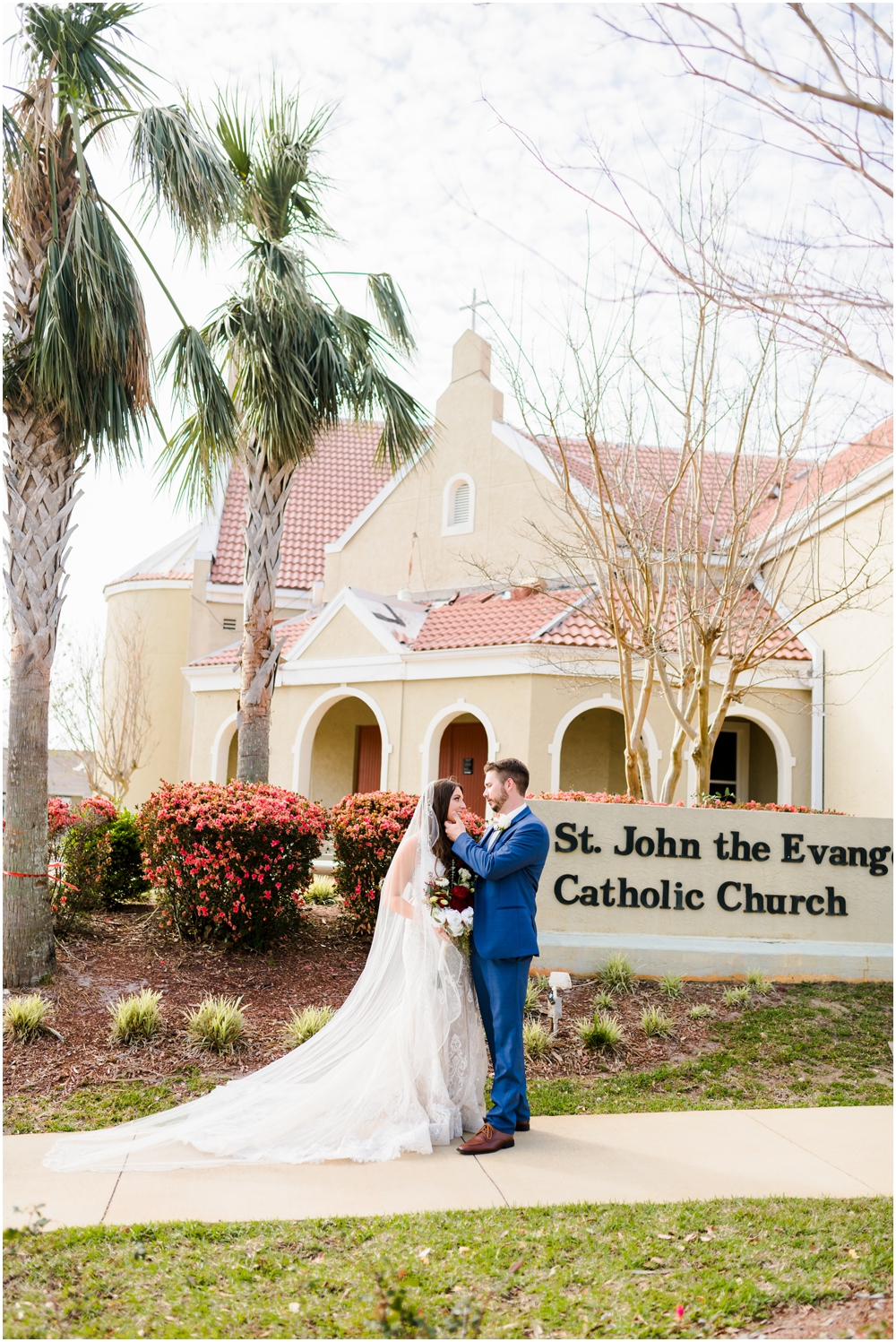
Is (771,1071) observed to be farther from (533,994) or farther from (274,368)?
(274,368)

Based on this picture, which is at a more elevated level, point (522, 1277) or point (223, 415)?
point (223, 415)

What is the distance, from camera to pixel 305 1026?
766cm

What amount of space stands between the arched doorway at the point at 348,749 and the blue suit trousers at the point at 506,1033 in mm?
14312

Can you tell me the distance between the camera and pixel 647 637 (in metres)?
11.6

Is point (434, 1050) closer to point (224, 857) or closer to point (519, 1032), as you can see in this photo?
point (519, 1032)

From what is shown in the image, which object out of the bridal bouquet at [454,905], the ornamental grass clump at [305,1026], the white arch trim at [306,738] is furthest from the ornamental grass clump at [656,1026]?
the white arch trim at [306,738]

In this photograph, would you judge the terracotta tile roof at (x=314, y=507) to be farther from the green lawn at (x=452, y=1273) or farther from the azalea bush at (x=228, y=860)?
the green lawn at (x=452, y=1273)

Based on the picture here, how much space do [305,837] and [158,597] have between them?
15511 mm

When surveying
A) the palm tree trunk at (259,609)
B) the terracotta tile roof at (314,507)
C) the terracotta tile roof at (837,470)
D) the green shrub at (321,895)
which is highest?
the terracotta tile roof at (314,507)

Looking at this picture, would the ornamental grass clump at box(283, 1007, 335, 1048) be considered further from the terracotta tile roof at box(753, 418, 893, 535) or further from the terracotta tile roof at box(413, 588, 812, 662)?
the terracotta tile roof at box(413, 588, 812, 662)

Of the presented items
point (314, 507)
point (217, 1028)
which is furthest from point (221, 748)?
point (217, 1028)

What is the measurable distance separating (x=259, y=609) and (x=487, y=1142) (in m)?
7.47

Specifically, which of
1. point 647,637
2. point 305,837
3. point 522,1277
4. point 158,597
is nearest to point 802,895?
point 647,637

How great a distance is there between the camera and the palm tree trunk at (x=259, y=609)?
1198 centimetres
